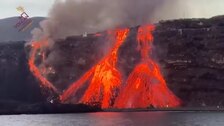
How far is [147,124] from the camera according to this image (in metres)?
144

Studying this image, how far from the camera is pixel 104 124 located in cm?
14875

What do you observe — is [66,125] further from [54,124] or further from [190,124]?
[190,124]

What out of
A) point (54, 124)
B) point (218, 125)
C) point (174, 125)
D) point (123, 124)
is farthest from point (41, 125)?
point (218, 125)

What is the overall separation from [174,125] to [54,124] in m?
36.7

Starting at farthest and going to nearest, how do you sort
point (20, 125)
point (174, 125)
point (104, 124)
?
point (20, 125) → point (104, 124) → point (174, 125)

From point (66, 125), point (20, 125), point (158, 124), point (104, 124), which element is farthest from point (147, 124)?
point (20, 125)

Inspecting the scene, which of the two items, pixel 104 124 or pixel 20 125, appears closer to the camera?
pixel 104 124

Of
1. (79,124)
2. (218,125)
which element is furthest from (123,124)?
(218,125)

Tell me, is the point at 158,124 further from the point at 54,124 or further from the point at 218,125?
the point at 54,124

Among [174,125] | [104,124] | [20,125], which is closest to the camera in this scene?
[174,125]

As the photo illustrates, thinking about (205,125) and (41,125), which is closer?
(205,125)

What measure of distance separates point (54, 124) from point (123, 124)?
22513 mm

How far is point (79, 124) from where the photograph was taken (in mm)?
152750

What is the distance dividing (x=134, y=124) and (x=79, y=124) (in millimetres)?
16511
